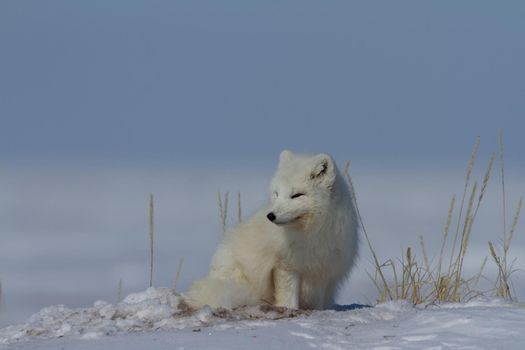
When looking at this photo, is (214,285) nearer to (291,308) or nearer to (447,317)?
(291,308)

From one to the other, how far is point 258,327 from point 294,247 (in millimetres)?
1067

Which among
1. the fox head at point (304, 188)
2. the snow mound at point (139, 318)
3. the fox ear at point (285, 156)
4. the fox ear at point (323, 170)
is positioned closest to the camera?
the snow mound at point (139, 318)

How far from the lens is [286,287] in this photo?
5.10 meters

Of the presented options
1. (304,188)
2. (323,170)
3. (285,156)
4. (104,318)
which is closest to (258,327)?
(104,318)

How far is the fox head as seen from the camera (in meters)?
5.02

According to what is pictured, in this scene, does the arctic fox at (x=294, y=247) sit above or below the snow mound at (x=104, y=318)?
above

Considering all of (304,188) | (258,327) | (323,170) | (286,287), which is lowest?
(258,327)

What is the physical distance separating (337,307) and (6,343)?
213 cm

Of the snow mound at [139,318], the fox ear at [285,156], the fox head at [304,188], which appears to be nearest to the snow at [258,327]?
the snow mound at [139,318]

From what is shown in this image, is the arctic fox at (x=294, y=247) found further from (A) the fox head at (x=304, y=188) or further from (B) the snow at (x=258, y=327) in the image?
(B) the snow at (x=258, y=327)

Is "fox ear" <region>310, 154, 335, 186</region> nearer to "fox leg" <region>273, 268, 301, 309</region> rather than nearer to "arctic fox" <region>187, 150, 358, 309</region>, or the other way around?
"arctic fox" <region>187, 150, 358, 309</region>

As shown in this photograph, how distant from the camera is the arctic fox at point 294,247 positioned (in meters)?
5.06

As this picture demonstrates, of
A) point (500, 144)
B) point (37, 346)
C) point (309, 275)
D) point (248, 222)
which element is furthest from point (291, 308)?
point (500, 144)

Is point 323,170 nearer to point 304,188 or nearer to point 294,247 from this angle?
point 304,188
